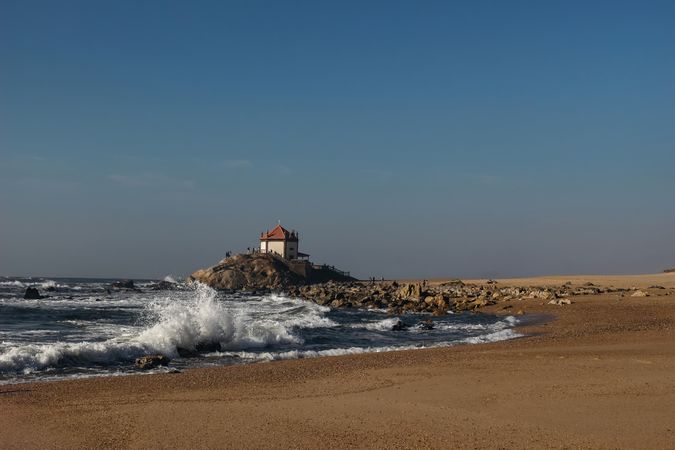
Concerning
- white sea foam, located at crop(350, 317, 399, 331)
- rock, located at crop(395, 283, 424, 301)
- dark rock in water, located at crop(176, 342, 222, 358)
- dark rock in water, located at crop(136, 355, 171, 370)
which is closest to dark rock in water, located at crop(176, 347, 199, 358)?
dark rock in water, located at crop(176, 342, 222, 358)

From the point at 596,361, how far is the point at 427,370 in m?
3.69

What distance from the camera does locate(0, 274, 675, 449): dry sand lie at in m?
7.74

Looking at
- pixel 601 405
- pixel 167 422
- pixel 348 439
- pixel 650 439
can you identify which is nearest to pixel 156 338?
pixel 167 422

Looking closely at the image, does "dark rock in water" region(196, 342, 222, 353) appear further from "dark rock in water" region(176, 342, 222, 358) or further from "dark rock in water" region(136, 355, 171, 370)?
"dark rock in water" region(136, 355, 171, 370)

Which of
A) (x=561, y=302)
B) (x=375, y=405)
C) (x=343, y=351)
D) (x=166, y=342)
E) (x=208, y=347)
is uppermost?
(x=561, y=302)

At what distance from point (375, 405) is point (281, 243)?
80385 millimetres

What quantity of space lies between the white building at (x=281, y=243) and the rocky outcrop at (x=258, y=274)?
7.73 feet

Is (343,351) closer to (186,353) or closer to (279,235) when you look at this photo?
(186,353)

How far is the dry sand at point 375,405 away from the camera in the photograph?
7738 mm

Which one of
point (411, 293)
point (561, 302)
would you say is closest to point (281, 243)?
point (411, 293)

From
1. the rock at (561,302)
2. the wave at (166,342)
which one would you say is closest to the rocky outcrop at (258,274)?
the rock at (561,302)

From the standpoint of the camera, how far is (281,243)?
294 feet

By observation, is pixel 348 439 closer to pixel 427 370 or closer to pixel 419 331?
pixel 427 370

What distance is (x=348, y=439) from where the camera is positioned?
772cm
